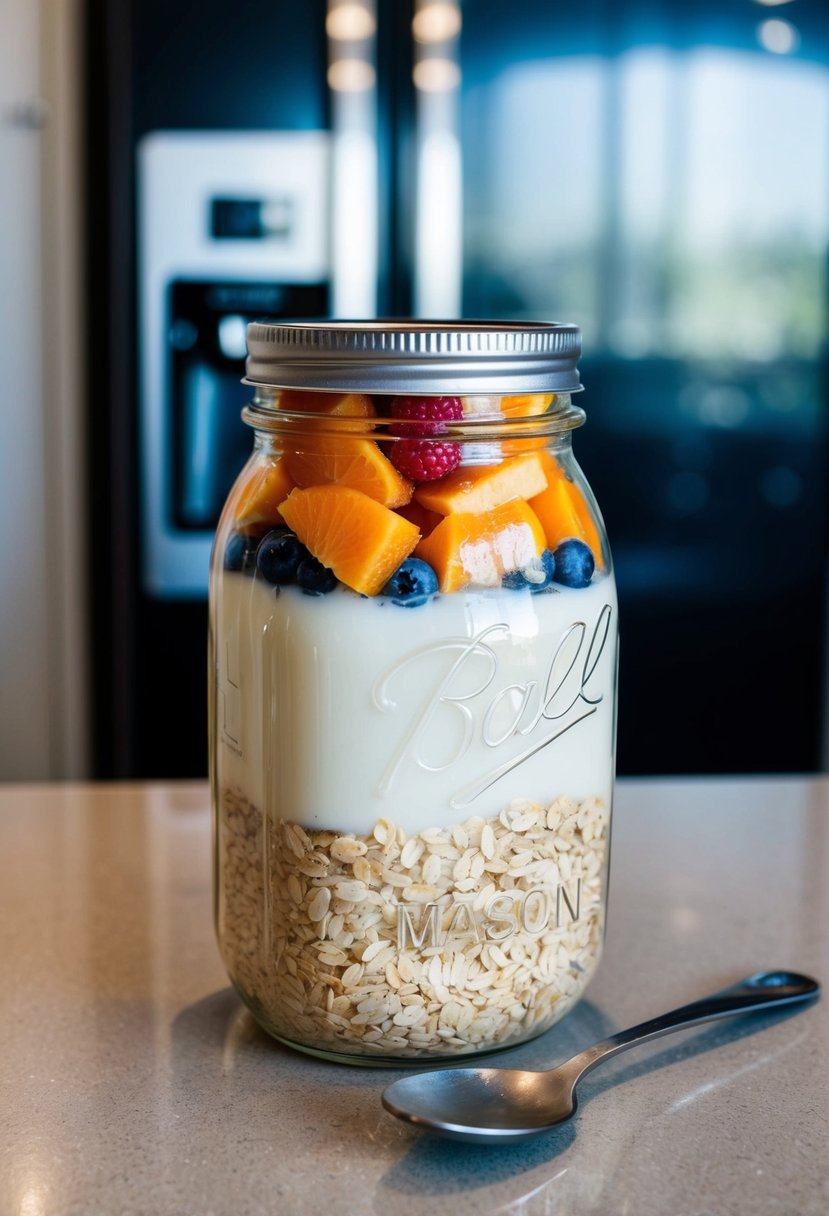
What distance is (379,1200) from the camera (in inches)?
20.5

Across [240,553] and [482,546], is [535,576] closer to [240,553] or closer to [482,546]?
[482,546]

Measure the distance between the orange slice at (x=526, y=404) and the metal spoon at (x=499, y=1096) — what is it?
0.94ft

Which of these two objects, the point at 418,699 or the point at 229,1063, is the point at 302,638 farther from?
the point at 229,1063

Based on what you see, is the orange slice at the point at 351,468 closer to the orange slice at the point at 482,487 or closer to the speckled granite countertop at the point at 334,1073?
the orange slice at the point at 482,487

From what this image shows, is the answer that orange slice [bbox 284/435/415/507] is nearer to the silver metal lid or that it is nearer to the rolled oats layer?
the silver metal lid

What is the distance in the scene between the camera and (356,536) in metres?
0.56

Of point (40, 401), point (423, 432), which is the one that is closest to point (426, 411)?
point (423, 432)

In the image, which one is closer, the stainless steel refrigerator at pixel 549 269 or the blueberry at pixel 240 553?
the blueberry at pixel 240 553

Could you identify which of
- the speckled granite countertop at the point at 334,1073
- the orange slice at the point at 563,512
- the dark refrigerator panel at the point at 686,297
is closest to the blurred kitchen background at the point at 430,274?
the dark refrigerator panel at the point at 686,297

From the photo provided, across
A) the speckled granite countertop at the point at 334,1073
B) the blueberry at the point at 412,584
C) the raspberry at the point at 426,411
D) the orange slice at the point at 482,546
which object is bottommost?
the speckled granite countertop at the point at 334,1073

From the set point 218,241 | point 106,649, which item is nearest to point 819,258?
point 218,241

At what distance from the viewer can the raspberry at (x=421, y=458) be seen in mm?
583

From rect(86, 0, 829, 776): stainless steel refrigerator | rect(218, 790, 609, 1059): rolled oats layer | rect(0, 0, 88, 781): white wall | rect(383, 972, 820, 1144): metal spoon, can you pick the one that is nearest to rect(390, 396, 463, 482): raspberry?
rect(218, 790, 609, 1059): rolled oats layer

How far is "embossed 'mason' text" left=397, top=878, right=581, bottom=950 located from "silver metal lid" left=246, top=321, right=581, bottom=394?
225mm
